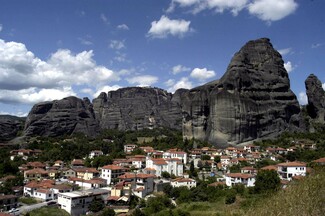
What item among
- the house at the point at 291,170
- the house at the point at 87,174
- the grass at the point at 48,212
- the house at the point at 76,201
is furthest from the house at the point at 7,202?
the house at the point at 291,170

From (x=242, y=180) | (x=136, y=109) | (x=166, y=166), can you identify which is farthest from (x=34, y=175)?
(x=136, y=109)

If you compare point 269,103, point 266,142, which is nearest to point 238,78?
point 269,103

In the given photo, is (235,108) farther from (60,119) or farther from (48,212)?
(60,119)

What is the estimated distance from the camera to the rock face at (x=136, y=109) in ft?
421

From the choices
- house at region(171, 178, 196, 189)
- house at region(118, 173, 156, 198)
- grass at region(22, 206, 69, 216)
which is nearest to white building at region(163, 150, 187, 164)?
house at region(171, 178, 196, 189)

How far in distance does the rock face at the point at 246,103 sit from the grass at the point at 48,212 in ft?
137

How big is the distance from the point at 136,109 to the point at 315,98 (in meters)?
68.5

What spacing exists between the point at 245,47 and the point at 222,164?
3809 cm

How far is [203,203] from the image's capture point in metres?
34.3

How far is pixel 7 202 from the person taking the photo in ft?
114

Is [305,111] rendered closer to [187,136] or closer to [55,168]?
[187,136]

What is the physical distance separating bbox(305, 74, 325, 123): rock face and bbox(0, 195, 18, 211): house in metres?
73.9

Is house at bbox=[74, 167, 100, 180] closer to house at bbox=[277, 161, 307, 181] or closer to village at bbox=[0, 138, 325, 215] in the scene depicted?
village at bbox=[0, 138, 325, 215]

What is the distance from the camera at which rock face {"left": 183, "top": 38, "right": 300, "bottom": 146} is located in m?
69.0
